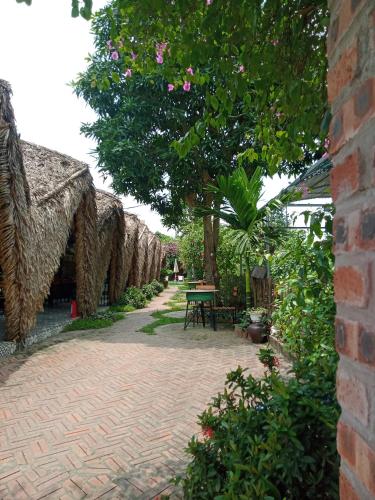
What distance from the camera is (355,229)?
83 centimetres

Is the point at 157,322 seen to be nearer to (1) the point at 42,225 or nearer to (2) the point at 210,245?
(2) the point at 210,245

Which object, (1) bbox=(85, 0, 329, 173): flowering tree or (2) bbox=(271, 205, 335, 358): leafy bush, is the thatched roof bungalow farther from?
(2) bbox=(271, 205, 335, 358): leafy bush

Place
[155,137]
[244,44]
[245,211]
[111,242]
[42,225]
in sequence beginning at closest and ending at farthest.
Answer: [244,44]
[42,225]
[245,211]
[155,137]
[111,242]

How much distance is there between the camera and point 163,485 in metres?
2.62

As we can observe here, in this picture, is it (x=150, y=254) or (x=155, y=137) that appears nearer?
(x=155, y=137)

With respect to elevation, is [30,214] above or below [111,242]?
above

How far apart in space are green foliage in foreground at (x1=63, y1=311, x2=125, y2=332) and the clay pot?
172 inches

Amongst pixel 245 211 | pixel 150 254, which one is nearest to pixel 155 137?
pixel 245 211

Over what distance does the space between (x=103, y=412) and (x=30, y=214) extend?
14.5 ft

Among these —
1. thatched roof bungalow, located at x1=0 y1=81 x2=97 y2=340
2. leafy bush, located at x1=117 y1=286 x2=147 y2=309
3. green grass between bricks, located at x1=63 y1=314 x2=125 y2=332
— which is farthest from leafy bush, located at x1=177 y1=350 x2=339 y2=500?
leafy bush, located at x1=117 y1=286 x2=147 y2=309

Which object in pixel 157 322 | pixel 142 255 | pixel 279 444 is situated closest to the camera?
pixel 279 444

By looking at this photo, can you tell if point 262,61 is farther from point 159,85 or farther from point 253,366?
point 159,85

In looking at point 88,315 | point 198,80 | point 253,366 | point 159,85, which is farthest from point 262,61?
point 88,315

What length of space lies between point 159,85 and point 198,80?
8.32m
